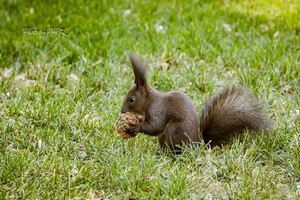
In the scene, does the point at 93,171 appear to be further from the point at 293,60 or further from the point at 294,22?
the point at 294,22

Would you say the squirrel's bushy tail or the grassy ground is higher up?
the squirrel's bushy tail

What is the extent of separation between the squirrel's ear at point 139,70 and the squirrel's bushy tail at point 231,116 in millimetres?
467

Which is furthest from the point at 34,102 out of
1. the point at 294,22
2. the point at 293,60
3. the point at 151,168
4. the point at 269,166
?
the point at 294,22

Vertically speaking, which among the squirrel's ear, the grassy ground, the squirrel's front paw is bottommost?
the grassy ground

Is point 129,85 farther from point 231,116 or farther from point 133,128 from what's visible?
point 231,116

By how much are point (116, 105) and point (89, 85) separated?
58 cm

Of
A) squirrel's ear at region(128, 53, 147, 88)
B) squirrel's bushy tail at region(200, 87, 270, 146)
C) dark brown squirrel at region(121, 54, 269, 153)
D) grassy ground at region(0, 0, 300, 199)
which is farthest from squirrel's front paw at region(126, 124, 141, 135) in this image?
squirrel's bushy tail at region(200, 87, 270, 146)

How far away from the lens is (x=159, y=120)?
4062 mm

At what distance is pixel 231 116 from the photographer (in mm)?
4070

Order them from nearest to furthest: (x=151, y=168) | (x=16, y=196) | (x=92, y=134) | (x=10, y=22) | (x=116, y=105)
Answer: (x=16, y=196), (x=151, y=168), (x=92, y=134), (x=116, y=105), (x=10, y=22)

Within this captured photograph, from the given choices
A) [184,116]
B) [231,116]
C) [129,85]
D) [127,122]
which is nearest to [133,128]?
[127,122]

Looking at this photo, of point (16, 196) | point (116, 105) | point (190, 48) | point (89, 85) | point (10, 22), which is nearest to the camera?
point (16, 196)

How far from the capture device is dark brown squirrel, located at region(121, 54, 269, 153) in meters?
4.00

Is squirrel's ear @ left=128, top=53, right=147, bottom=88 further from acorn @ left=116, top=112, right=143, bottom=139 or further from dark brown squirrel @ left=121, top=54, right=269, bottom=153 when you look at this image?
acorn @ left=116, top=112, right=143, bottom=139
